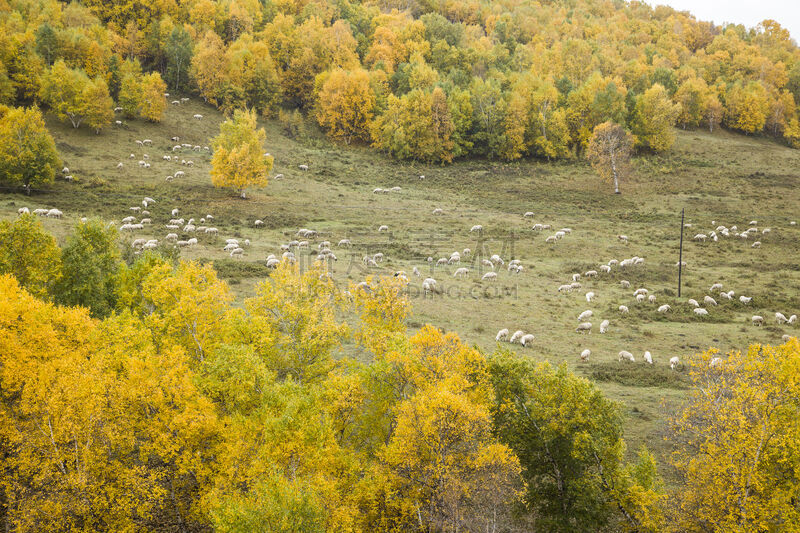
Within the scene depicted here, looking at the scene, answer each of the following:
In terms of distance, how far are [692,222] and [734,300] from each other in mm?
29744

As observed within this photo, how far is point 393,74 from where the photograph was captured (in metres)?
119

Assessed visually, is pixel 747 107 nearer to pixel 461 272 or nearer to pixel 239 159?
pixel 461 272

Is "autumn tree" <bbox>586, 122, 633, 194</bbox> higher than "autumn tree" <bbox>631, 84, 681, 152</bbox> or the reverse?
the reverse

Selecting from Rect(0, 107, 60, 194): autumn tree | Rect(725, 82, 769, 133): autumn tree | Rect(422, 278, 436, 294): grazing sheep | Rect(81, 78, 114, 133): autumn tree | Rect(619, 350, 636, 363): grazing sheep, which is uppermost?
Rect(725, 82, 769, 133): autumn tree

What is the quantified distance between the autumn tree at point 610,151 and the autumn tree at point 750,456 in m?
72.3

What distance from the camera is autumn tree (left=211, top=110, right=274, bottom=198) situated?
6731 centimetres

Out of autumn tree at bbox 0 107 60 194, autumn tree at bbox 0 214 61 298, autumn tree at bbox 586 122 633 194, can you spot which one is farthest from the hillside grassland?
autumn tree at bbox 0 214 61 298

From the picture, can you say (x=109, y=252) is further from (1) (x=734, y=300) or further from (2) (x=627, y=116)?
(2) (x=627, y=116)

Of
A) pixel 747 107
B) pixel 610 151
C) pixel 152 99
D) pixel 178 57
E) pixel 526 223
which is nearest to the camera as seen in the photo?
pixel 526 223

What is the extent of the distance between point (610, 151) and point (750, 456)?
7704 cm

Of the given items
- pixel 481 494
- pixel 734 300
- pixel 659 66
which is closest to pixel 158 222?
pixel 481 494

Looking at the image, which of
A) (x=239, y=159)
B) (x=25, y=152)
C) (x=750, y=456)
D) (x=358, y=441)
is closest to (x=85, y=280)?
(x=358, y=441)

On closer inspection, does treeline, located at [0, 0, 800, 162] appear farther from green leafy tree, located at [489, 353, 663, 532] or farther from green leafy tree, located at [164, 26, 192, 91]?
green leafy tree, located at [489, 353, 663, 532]

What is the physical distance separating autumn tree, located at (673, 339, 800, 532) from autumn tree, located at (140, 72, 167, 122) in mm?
93338
